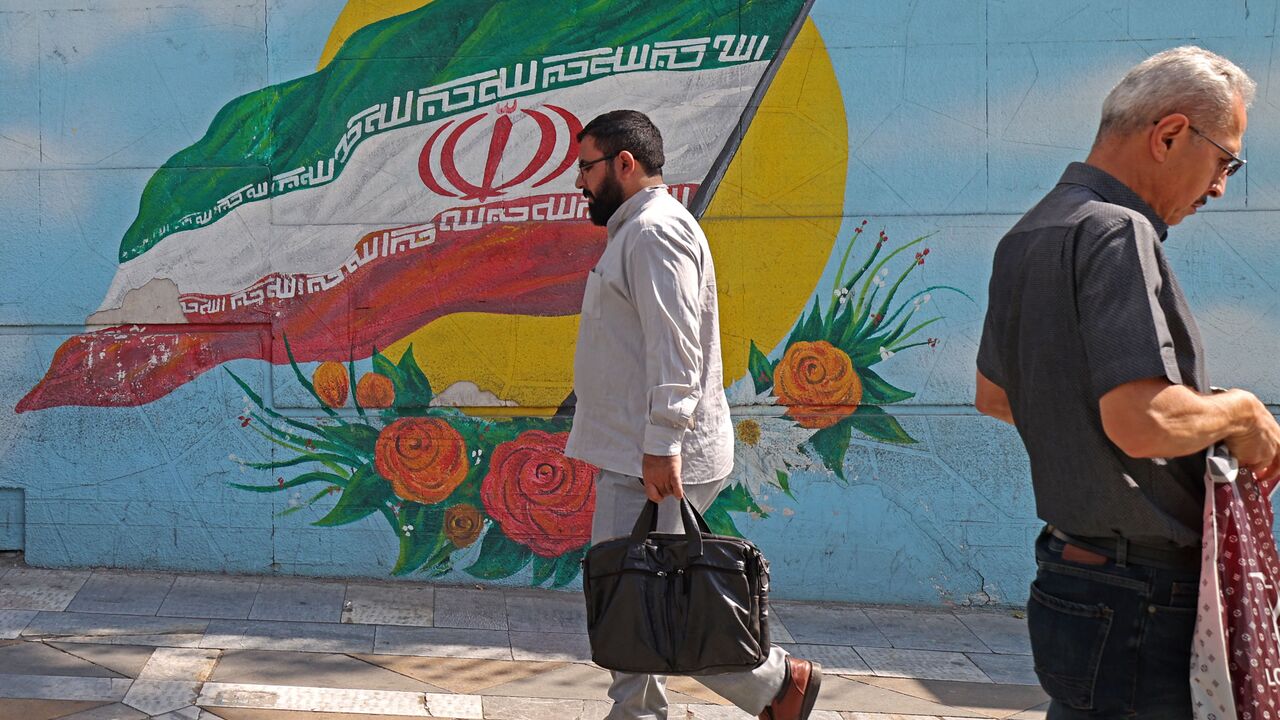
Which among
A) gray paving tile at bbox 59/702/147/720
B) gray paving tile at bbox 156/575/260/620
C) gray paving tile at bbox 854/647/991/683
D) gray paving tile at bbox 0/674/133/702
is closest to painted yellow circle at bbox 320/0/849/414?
gray paving tile at bbox 156/575/260/620

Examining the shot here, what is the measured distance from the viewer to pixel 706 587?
3.22 m

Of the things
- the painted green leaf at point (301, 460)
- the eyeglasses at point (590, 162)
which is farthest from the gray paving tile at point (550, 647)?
the eyeglasses at point (590, 162)

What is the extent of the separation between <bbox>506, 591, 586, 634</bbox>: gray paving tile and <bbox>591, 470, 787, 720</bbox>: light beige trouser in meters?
1.73

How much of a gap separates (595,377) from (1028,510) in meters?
3.00

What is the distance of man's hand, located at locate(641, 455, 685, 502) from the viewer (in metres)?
3.32

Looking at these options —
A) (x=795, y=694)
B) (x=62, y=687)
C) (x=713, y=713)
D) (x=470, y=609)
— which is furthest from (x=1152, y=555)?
(x=470, y=609)

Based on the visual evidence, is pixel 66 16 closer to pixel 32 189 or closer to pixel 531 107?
pixel 32 189

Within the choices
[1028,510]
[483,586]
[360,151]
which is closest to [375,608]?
[483,586]

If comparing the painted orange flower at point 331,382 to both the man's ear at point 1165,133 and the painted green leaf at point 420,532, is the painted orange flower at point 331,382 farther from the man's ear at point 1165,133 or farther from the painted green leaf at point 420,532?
the man's ear at point 1165,133

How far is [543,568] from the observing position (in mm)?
5762

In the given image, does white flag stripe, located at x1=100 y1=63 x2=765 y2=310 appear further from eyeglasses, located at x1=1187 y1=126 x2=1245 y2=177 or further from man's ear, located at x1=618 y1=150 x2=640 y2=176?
eyeglasses, located at x1=1187 y1=126 x2=1245 y2=177

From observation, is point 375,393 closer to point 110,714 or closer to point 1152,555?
point 110,714

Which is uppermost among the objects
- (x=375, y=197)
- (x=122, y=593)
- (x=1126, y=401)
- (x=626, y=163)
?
(x=375, y=197)

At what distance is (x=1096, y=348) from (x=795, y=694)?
1.81 meters
